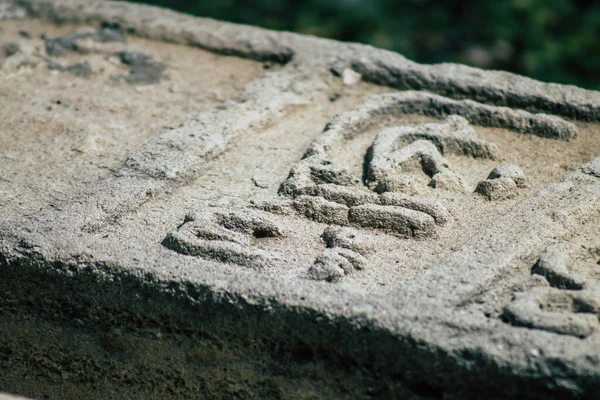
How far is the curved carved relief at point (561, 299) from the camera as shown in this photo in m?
1.23

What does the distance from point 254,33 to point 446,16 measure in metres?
1.58

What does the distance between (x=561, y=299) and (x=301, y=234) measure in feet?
1.68

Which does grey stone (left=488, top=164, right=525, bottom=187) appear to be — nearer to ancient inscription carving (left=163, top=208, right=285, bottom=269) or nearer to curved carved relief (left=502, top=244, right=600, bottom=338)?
curved carved relief (left=502, top=244, right=600, bottom=338)

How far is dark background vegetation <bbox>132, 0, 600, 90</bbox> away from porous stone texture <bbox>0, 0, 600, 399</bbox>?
136 cm

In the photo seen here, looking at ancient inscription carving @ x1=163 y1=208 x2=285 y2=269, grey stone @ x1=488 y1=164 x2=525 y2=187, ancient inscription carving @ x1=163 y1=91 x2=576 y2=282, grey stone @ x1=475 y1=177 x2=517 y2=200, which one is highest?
grey stone @ x1=488 y1=164 x2=525 y2=187

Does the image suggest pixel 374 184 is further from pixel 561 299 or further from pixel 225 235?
pixel 561 299

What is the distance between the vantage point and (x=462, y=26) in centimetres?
373

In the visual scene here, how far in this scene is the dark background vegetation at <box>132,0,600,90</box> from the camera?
3441 millimetres

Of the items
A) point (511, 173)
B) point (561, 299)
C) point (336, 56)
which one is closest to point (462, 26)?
point (336, 56)

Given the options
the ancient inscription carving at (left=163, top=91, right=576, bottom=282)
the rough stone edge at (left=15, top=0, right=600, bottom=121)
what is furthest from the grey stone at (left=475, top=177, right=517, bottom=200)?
the rough stone edge at (left=15, top=0, right=600, bottom=121)

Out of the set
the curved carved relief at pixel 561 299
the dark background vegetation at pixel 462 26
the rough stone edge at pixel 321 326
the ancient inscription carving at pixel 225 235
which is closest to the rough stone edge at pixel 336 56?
the curved carved relief at pixel 561 299

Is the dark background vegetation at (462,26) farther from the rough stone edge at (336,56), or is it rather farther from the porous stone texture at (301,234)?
the porous stone texture at (301,234)

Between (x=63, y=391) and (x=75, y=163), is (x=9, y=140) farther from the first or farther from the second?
(x=63, y=391)

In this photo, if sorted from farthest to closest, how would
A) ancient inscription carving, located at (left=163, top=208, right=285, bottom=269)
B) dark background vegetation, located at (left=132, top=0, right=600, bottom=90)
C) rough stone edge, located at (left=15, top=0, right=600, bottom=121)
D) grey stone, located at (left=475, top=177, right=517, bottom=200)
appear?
dark background vegetation, located at (left=132, top=0, right=600, bottom=90) < rough stone edge, located at (left=15, top=0, right=600, bottom=121) < grey stone, located at (left=475, top=177, right=517, bottom=200) < ancient inscription carving, located at (left=163, top=208, right=285, bottom=269)
